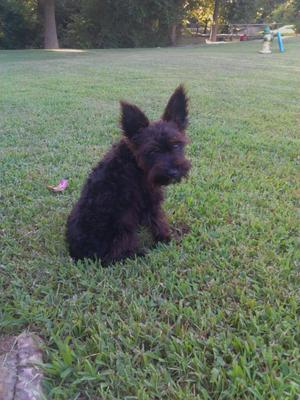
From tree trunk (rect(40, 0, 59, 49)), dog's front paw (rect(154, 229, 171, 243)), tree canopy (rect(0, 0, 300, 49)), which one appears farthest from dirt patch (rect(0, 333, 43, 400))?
tree canopy (rect(0, 0, 300, 49))

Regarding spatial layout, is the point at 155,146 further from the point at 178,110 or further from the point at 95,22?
the point at 95,22

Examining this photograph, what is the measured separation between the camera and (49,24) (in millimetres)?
27734

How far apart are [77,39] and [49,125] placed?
86.2 feet

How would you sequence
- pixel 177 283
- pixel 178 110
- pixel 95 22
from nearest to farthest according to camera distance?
pixel 177 283, pixel 178 110, pixel 95 22

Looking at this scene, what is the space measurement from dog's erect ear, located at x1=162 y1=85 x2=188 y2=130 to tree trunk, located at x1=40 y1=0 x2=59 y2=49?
27305 mm

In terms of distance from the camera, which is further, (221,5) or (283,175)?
(221,5)

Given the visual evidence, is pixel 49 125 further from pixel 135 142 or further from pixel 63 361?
pixel 63 361

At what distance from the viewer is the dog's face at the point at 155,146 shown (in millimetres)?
2850

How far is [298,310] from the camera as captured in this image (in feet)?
7.93

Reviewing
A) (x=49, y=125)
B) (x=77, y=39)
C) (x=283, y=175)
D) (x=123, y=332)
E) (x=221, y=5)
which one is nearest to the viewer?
(x=123, y=332)

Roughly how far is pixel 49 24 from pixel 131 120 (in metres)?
28.0

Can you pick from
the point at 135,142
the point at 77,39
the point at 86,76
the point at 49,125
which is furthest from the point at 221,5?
the point at 135,142

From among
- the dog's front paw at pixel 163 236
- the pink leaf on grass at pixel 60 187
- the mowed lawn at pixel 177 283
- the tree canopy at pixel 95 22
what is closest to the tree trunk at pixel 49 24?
the tree canopy at pixel 95 22

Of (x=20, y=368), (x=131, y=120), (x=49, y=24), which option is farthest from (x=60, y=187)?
(x=49, y=24)
